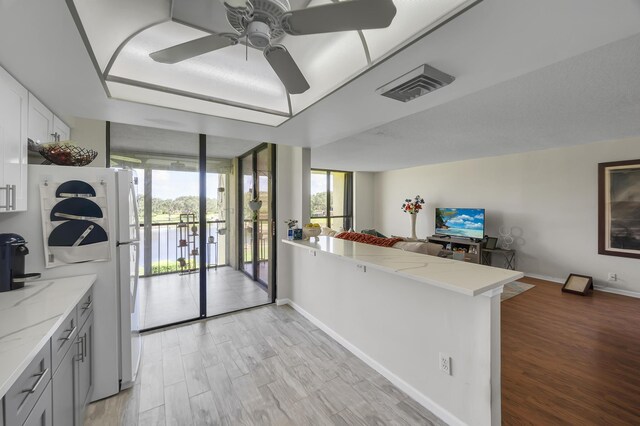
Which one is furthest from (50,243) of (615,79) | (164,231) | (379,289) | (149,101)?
(615,79)

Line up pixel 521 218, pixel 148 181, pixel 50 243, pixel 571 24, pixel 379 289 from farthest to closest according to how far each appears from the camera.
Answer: pixel 521 218 → pixel 148 181 → pixel 379 289 → pixel 50 243 → pixel 571 24

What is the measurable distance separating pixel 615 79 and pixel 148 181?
4681 mm

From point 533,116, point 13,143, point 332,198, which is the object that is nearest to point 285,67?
point 13,143

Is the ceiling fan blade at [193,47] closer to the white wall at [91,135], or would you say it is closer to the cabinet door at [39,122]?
the cabinet door at [39,122]

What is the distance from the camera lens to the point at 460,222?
5.80m

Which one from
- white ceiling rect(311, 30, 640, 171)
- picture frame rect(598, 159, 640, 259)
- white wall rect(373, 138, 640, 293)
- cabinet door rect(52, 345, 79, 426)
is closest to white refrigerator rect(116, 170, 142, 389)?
cabinet door rect(52, 345, 79, 426)

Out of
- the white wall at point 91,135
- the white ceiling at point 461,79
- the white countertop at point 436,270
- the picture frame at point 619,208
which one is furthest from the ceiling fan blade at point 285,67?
the picture frame at point 619,208

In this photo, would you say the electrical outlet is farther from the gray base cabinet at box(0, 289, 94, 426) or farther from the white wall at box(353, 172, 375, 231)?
the white wall at box(353, 172, 375, 231)

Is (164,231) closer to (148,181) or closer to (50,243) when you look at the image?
(148,181)

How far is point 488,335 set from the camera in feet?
4.71

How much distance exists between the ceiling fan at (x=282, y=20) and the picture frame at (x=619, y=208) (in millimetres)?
5358

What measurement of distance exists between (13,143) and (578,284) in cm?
674

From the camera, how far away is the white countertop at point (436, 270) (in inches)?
53.1

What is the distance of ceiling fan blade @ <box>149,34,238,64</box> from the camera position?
3.78 feet
